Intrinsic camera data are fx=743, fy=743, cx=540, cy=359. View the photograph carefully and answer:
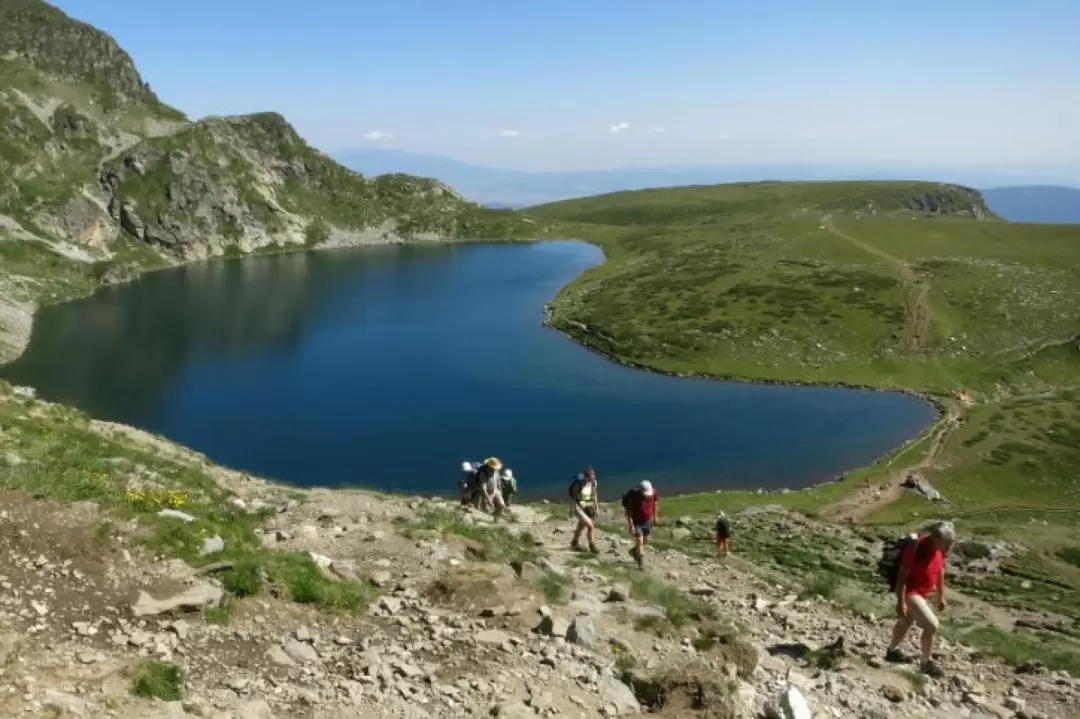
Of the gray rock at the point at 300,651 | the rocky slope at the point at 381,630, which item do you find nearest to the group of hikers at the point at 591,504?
the rocky slope at the point at 381,630

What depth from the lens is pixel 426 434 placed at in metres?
73.1

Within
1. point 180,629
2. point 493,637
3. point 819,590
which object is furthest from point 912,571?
point 180,629

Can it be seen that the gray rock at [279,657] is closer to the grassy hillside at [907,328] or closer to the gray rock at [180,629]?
the gray rock at [180,629]

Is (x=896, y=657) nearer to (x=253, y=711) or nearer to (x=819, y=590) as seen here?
(x=819, y=590)

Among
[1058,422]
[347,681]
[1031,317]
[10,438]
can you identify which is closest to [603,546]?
[347,681]

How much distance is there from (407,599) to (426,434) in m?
57.6

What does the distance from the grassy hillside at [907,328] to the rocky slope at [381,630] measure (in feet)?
120

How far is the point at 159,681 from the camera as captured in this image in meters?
10.9

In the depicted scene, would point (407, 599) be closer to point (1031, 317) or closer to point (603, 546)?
point (603, 546)

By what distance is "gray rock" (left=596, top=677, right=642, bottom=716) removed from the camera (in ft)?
43.3

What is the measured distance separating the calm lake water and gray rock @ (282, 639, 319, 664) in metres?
46.7

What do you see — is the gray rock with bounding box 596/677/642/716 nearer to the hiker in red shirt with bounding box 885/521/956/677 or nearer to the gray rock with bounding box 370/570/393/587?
the gray rock with bounding box 370/570/393/587

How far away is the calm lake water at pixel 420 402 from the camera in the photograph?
219ft

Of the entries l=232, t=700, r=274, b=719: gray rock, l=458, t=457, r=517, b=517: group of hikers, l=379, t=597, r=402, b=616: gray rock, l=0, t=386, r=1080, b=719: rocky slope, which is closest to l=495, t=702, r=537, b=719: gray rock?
l=0, t=386, r=1080, b=719: rocky slope
